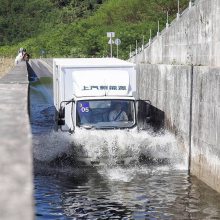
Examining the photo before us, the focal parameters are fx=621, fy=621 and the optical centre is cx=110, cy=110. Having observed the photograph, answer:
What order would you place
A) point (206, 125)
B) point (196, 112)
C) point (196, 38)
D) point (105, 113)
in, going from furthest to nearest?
point (196, 38) < point (105, 113) < point (196, 112) < point (206, 125)

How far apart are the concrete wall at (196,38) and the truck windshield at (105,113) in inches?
111

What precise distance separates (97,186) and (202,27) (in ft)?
25.1

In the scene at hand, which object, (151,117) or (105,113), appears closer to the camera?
(105,113)

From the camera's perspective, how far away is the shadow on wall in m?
21.2

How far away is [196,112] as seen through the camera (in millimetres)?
15922

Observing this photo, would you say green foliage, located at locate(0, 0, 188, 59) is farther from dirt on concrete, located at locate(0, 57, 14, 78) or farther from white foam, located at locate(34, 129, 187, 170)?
white foam, located at locate(34, 129, 187, 170)

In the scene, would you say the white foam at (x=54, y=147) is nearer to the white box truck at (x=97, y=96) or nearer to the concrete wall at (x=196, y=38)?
the white box truck at (x=97, y=96)

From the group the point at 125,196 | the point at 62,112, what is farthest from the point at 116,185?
the point at 62,112

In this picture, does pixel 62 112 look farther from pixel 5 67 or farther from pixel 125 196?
pixel 5 67

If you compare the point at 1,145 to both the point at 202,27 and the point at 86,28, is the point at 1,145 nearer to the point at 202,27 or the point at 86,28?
the point at 202,27

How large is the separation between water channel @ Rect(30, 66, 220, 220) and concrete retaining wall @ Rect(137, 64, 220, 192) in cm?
45

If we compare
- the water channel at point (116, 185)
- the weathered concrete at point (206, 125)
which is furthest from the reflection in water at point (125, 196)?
the weathered concrete at point (206, 125)

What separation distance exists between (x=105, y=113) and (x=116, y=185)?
3022mm

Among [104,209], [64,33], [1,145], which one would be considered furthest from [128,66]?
[64,33]
